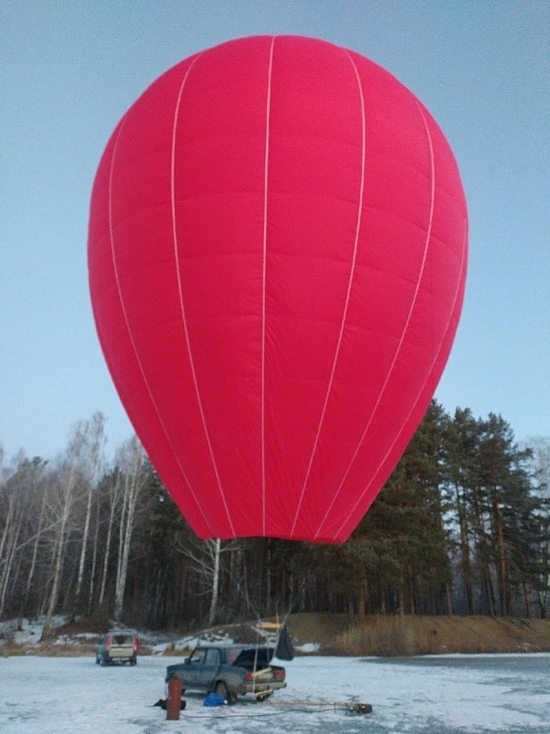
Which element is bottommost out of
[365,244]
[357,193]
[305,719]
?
[305,719]

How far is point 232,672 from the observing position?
1112 centimetres

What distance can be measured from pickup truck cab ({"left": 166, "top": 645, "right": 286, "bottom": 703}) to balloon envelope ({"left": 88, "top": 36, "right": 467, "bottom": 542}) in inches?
132

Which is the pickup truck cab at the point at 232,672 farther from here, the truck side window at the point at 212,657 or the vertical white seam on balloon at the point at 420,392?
the vertical white seam on balloon at the point at 420,392

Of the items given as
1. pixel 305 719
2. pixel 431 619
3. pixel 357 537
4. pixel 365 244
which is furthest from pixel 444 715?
pixel 431 619

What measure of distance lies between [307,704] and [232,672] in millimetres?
1584

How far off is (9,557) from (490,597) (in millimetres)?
27263

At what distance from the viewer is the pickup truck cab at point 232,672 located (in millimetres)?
10891

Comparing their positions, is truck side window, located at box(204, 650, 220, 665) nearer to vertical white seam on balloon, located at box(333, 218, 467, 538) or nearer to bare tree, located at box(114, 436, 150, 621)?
vertical white seam on balloon, located at box(333, 218, 467, 538)

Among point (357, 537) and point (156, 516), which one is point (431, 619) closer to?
point (357, 537)

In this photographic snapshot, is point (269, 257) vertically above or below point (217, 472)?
above

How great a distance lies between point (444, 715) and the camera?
920cm

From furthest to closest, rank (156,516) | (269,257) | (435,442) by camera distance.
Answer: (156,516) → (435,442) → (269,257)

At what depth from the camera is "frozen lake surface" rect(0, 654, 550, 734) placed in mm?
8289

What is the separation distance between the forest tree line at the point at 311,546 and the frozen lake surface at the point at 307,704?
8838mm
